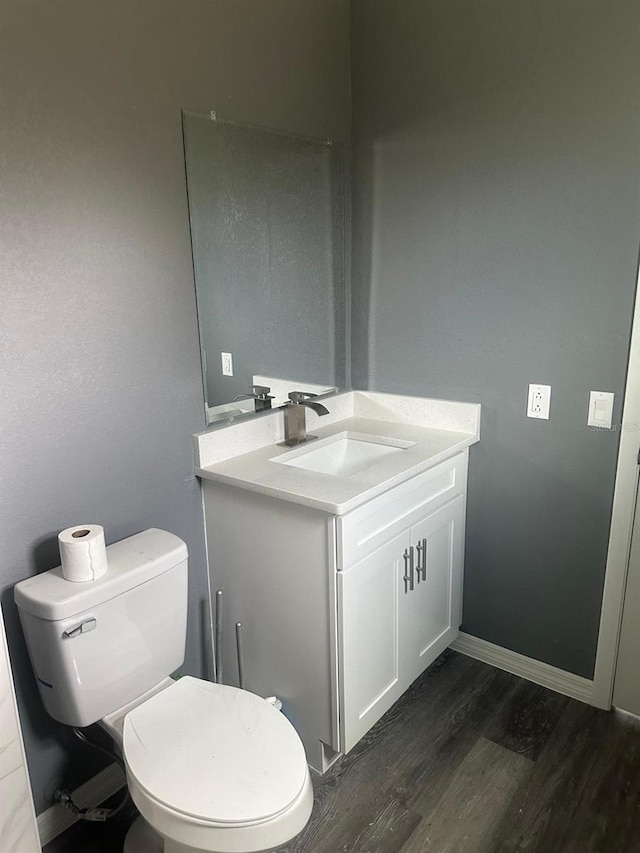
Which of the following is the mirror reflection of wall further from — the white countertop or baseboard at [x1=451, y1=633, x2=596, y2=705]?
baseboard at [x1=451, y1=633, x2=596, y2=705]

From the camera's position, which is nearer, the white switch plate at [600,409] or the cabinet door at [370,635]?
the cabinet door at [370,635]

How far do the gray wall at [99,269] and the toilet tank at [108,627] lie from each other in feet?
0.42

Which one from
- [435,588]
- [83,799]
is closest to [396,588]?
[435,588]

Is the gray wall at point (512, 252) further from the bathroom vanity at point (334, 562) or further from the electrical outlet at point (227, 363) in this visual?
the electrical outlet at point (227, 363)

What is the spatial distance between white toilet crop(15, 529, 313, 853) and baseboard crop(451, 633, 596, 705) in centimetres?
111

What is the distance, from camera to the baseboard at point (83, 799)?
156cm

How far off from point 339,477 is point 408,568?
0.41 metres

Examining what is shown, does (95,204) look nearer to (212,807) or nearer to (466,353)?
(466,353)

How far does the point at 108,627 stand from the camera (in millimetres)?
1405

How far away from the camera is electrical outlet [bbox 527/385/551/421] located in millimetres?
1900

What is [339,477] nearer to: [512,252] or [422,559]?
[422,559]

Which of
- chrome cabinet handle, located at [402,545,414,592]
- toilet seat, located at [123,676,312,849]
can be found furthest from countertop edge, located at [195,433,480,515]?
toilet seat, located at [123,676,312,849]

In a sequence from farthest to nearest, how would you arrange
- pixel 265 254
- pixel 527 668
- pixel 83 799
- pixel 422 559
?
pixel 527 668, pixel 265 254, pixel 422 559, pixel 83 799

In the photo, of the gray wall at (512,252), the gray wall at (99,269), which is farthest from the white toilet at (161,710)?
the gray wall at (512,252)
